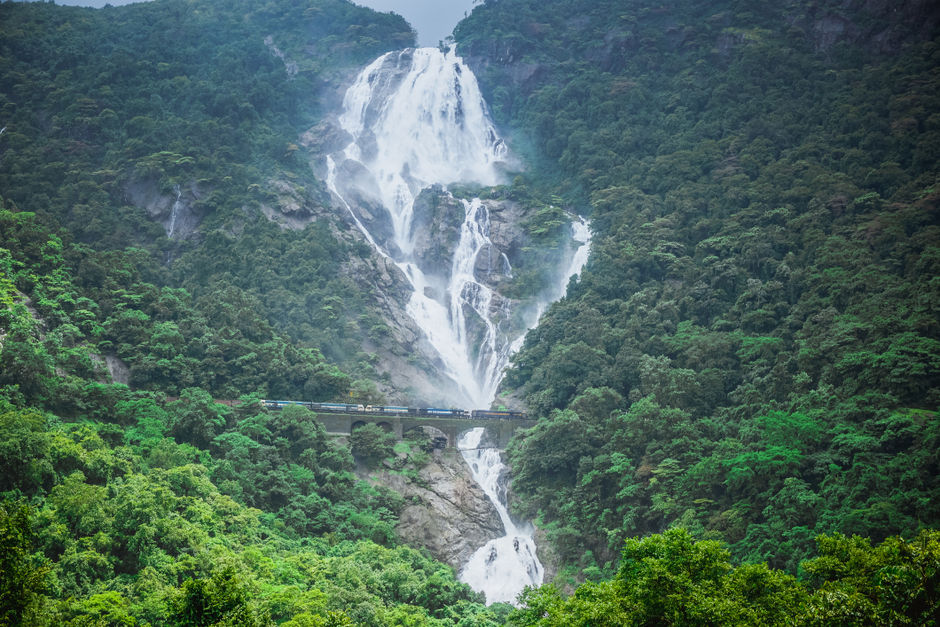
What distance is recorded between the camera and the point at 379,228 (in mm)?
72438

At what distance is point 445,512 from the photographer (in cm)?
4200

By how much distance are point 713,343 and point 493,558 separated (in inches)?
653

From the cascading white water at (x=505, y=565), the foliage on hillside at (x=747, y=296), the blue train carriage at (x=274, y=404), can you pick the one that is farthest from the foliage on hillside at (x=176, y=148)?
the foliage on hillside at (x=747, y=296)

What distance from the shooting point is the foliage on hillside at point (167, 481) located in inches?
878

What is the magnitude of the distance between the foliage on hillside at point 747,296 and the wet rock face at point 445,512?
2816 mm

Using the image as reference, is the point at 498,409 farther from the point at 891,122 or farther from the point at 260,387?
the point at 891,122

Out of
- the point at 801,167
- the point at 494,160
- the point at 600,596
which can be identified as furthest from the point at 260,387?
the point at 494,160

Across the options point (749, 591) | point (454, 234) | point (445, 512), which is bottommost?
point (445, 512)

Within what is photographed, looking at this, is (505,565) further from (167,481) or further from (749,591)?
(749,591)

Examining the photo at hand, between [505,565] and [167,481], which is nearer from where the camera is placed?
[167,481]

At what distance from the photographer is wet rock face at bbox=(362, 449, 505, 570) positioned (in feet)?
131

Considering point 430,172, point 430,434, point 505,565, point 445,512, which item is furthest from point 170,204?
point 505,565

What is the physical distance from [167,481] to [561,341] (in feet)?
88.9

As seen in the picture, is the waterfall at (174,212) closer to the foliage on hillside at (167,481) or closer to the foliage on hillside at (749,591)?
the foliage on hillside at (167,481)
